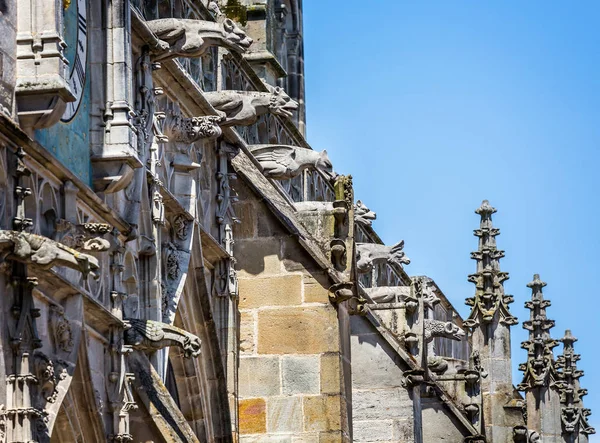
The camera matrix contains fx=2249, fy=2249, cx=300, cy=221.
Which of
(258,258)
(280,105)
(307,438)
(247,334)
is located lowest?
(307,438)

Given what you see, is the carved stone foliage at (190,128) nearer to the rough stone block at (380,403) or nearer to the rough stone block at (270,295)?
the rough stone block at (270,295)

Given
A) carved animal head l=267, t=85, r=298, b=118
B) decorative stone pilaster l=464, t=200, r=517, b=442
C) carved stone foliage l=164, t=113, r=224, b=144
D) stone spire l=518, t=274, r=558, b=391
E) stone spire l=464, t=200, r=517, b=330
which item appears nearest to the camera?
carved stone foliage l=164, t=113, r=224, b=144

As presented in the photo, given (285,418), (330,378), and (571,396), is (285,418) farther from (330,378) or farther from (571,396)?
(571,396)

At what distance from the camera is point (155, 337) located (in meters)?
17.5

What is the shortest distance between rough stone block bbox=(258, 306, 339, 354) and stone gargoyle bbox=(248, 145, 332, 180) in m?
1.56

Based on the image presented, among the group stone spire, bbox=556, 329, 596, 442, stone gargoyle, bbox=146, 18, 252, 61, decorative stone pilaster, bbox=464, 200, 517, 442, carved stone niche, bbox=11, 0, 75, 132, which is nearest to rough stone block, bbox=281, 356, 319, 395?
Answer: stone gargoyle, bbox=146, 18, 252, 61

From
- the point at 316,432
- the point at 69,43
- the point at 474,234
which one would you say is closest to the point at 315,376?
the point at 316,432

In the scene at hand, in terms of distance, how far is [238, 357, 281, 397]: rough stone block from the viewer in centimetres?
2223

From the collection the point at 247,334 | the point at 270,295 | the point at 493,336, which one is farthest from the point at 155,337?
the point at 493,336

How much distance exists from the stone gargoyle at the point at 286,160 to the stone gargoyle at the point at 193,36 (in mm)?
3459

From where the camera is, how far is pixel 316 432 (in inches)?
868

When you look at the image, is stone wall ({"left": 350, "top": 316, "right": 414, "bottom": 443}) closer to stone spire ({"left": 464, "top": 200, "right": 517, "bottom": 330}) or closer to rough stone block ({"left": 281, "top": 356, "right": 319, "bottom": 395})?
rough stone block ({"left": 281, "top": 356, "right": 319, "bottom": 395})

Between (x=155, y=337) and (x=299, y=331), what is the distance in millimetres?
4960

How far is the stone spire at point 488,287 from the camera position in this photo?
3750cm
